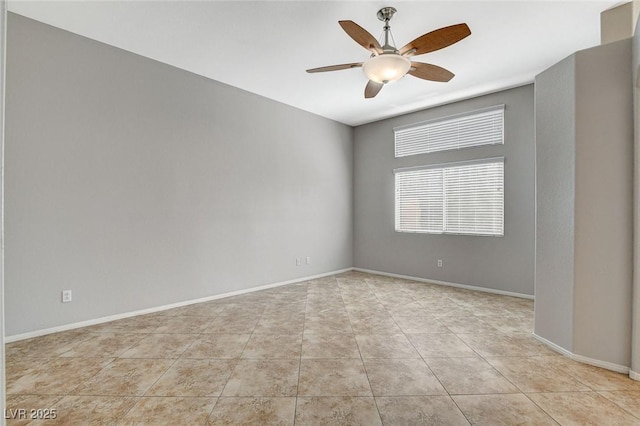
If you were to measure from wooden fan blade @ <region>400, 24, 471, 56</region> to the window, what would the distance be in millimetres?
2809

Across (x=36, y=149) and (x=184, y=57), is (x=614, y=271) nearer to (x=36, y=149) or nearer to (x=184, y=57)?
(x=184, y=57)

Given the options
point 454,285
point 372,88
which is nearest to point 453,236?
point 454,285

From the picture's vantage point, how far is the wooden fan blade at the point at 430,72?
2.84 m

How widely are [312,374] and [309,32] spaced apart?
3222 millimetres

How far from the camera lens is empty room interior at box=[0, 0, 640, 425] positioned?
6.98 ft

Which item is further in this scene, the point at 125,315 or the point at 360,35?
the point at 125,315

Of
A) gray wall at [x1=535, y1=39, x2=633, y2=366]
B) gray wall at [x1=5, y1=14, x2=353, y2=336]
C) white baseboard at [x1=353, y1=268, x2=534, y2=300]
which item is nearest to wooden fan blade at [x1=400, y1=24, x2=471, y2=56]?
gray wall at [x1=535, y1=39, x2=633, y2=366]

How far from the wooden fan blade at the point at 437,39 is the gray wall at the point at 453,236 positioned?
276 cm

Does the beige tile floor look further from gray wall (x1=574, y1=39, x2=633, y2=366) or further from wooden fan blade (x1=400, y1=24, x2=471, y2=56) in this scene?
wooden fan blade (x1=400, y1=24, x2=471, y2=56)

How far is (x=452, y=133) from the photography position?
5066 millimetres

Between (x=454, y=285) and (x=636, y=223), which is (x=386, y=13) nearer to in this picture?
(x=636, y=223)

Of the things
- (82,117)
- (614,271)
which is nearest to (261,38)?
(82,117)

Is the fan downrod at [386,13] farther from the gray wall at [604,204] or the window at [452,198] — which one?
the window at [452,198]

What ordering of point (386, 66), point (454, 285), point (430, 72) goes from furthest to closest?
point (454, 285) → point (430, 72) → point (386, 66)
